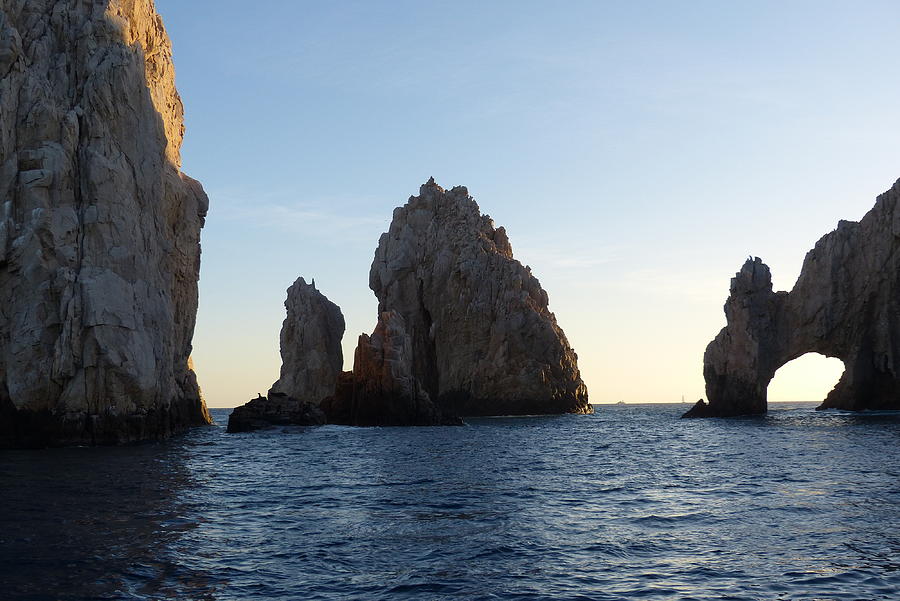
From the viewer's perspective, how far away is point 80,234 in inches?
1735

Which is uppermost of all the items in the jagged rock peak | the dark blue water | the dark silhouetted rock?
the jagged rock peak

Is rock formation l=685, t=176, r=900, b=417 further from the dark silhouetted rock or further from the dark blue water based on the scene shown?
the dark blue water

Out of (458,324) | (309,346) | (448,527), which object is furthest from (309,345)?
(448,527)

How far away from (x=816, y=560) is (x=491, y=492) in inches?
493

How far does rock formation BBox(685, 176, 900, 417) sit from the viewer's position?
79.9m

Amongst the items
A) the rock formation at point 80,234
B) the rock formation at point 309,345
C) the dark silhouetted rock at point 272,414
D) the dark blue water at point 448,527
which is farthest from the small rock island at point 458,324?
the dark blue water at point 448,527

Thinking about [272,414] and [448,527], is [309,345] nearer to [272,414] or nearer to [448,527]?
[272,414]

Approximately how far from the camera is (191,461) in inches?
1433

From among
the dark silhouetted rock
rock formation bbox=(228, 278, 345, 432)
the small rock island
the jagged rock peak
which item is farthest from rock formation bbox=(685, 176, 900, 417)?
the jagged rock peak

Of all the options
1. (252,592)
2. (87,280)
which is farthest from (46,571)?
(87,280)

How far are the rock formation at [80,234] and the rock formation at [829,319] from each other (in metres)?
56.9

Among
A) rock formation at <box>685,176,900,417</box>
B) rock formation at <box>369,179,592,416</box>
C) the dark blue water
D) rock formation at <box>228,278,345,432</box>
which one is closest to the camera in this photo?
the dark blue water

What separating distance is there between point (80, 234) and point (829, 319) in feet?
234

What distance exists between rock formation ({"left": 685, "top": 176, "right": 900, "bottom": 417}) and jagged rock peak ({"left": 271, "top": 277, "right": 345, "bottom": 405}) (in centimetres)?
5097
